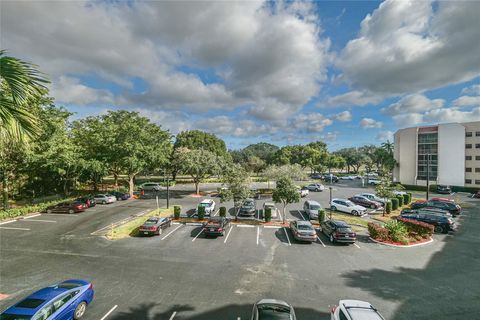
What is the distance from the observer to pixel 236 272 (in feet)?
47.0

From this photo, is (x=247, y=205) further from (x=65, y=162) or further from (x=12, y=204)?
(x=12, y=204)

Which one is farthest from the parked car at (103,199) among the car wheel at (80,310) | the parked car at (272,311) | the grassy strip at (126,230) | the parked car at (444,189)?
the parked car at (444,189)

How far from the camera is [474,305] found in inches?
443

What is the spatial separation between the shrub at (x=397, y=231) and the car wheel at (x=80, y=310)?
867 inches

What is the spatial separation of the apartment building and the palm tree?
60.1 meters

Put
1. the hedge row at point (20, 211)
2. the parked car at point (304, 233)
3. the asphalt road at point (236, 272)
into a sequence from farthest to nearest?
the hedge row at point (20, 211) → the parked car at point (304, 233) → the asphalt road at point (236, 272)

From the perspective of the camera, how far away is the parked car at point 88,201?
3107cm

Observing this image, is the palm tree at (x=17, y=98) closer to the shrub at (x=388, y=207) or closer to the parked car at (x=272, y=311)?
the parked car at (x=272, y=311)

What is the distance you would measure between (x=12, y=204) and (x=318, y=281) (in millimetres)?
41577

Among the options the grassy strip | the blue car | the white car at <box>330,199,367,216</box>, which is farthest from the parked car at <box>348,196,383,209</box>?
the blue car

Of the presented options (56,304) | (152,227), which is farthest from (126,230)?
(56,304)

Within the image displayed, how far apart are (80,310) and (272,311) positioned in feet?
26.8

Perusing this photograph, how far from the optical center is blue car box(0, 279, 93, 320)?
8.43 metres

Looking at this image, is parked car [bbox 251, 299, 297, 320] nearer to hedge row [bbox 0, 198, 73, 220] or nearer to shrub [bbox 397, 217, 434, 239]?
shrub [bbox 397, 217, 434, 239]
